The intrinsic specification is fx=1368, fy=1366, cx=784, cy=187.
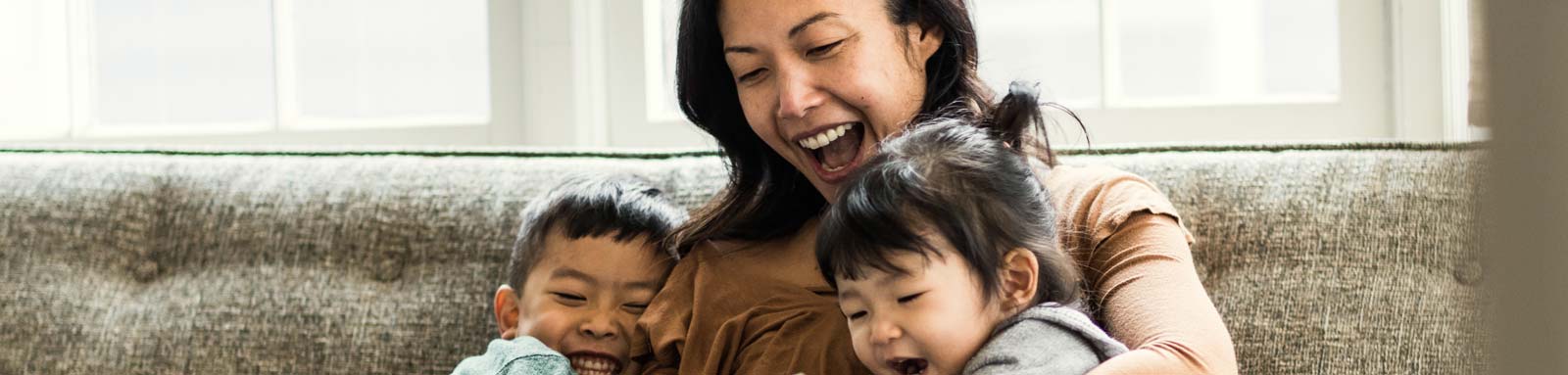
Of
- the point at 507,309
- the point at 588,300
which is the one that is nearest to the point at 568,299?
the point at 588,300

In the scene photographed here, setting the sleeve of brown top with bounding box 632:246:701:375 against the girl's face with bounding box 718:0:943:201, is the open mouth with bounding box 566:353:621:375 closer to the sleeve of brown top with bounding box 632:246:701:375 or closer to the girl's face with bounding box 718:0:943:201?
the sleeve of brown top with bounding box 632:246:701:375

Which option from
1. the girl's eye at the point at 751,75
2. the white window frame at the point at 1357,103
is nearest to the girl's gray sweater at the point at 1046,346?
the girl's eye at the point at 751,75

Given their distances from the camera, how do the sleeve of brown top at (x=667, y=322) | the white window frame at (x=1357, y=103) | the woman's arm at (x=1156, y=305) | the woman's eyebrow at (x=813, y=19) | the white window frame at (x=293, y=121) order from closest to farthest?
the woman's arm at (x=1156, y=305), the woman's eyebrow at (x=813, y=19), the sleeve of brown top at (x=667, y=322), the white window frame at (x=1357, y=103), the white window frame at (x=293, y=121)

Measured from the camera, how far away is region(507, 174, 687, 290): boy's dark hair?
1510mm

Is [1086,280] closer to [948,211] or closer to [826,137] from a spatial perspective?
[948,211]

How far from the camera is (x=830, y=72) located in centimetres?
134

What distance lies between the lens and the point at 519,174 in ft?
5.81

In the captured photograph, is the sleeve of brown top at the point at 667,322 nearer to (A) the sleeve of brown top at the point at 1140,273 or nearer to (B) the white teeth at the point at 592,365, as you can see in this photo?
(B) the white teeth at the point at 592,365

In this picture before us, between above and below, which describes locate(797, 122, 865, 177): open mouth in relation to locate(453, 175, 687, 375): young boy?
above

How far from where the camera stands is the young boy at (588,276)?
1477 mm

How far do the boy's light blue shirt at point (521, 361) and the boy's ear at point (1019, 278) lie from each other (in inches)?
20.2

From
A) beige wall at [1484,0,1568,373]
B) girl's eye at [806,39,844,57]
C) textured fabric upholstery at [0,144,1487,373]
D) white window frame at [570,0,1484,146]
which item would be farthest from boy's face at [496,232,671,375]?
beige wall at [1484,0,1568,373]

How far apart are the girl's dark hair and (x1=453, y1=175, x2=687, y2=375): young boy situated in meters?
0.05

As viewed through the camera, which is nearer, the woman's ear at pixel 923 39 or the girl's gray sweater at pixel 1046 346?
the girl's gray sweater at pixel 1046 346
